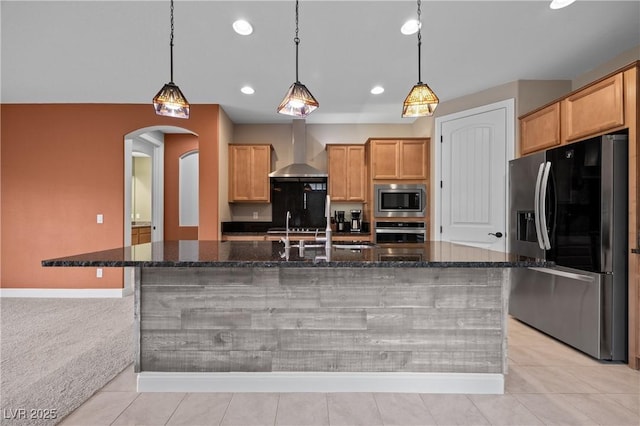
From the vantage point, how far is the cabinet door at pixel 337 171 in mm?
5055

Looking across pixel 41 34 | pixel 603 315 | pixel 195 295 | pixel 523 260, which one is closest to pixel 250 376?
pixel 195 295

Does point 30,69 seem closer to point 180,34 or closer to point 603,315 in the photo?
point 180,34

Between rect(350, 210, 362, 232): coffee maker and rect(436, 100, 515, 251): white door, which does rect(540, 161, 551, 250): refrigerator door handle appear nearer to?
rect(436, 100, 515, 251): white door

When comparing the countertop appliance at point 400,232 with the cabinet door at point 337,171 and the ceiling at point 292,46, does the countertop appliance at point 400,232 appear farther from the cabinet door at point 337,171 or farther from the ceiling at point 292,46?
the ceiling at point 292,46

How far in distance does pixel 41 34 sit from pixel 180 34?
1228mm

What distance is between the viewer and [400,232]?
4613 millimetres

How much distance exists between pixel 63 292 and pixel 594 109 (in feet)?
20.4

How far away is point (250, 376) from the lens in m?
2.05

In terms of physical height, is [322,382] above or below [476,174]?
below

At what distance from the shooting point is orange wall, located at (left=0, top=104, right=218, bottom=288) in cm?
430

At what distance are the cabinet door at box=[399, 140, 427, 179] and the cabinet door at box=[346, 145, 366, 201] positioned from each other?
2.24 ft

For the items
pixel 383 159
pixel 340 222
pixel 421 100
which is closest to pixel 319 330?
pixel 421 100

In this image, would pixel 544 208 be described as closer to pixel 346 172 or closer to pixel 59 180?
pixel 346 172

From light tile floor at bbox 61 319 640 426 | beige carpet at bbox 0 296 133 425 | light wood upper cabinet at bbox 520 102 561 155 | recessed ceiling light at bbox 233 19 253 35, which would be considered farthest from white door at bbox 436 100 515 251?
beige carpet at bbox 0 296 133 425
